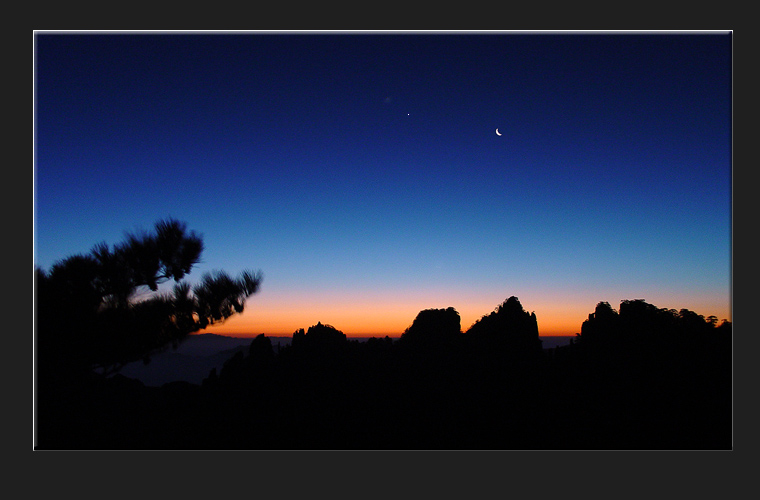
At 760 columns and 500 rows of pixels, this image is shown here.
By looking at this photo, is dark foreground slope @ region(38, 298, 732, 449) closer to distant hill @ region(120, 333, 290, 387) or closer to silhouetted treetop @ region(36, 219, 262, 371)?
distant hill @ region(120, 333, 290, 387)

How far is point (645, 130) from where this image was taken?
2869 mm

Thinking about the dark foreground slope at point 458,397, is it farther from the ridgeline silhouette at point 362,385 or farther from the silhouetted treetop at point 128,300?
the silhouetted treetop at point 128,300

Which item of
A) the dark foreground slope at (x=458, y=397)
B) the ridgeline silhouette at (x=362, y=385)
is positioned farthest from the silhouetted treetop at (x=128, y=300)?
the dark foreground slope at (x=458, y=397)

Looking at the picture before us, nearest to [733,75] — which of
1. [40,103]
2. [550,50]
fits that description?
[550,50]

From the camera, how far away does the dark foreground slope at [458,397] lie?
2547mm

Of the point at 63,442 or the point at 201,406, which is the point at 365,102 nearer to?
the point at 201,406

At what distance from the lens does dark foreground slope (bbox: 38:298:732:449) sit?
2547 millimetres

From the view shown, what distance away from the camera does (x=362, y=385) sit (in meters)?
2.81

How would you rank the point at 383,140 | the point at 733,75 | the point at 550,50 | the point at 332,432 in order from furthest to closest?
the point at 383,140 → the point at 550,50 → the point at 332,432 → the point at 733,75

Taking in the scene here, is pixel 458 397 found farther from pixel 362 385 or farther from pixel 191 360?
pixel 191 360

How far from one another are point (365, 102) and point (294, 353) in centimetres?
201

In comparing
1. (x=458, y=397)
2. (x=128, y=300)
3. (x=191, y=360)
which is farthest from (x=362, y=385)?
(x=128, y=300)

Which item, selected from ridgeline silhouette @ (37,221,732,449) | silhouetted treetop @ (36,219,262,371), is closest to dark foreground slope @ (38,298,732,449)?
ridgeline silhouette @ (37,221,732,449)

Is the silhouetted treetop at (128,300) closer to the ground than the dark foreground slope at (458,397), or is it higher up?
higher up
